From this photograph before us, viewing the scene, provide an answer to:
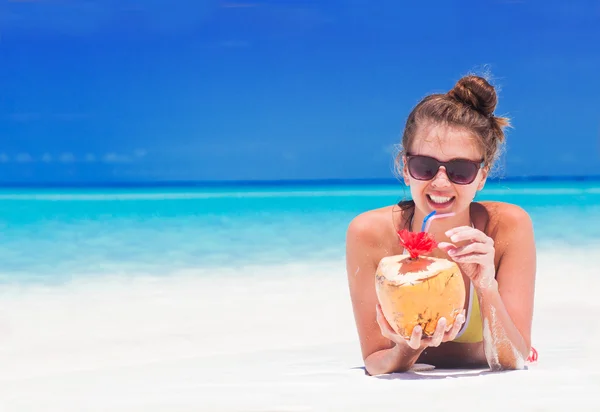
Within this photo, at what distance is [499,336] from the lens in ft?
9.29

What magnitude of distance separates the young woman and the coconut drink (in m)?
0.04

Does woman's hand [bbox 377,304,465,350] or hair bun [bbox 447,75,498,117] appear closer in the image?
woman's hand [bbox 377,304,465,350]

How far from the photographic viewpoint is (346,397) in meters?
2.83

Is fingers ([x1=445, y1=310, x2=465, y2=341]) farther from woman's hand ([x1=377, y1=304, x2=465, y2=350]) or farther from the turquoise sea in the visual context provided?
the turquoise sea

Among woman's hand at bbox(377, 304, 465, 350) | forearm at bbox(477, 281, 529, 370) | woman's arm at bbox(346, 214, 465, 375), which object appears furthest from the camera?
woman's arm at bbox(346, 214, 465, 375)

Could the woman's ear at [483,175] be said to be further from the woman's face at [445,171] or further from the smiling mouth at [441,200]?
the smiling mouth at [441,200]

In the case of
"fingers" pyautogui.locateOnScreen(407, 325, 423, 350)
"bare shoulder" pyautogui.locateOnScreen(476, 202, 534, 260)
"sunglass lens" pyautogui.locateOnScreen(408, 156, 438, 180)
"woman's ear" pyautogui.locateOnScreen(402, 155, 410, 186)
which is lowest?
"fingers" pyautogui.locateOnScreen(407, 325, 423, 350)

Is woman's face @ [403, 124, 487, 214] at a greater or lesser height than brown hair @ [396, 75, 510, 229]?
lesser

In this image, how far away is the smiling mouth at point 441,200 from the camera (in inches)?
111

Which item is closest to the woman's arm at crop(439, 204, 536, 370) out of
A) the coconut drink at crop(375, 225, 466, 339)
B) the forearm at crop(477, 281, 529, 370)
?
the forearm at crop(477, 281, 529, 370)

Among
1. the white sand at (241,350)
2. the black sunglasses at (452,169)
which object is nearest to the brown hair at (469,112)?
the black sunglasses at (452,169)

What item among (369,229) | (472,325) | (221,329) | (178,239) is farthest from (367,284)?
(178,239)

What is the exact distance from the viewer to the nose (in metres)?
2.78

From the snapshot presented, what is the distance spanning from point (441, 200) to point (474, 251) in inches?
13.5
